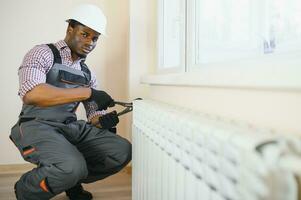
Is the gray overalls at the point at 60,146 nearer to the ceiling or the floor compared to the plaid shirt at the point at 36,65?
nearer to the floor

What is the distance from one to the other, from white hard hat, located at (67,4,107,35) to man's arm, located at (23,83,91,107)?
0.39 meters

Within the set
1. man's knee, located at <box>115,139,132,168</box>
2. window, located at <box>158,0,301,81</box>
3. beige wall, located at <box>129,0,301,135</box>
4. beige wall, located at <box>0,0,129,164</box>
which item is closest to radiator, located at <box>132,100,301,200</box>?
beige wall, located at <box>129,0,301,135</box>

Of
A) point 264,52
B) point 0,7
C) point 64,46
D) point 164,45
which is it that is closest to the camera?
point 264,52

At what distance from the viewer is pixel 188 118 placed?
30.7 inches

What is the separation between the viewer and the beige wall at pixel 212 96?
64cm

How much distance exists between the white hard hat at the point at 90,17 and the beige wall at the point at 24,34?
54 centimetres

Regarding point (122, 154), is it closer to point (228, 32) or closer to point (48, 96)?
point (48, 96)

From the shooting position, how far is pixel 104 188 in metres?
1.90

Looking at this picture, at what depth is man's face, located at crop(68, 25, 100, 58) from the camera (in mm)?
1569

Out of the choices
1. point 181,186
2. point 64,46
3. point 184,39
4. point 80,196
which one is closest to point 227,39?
point 184,39

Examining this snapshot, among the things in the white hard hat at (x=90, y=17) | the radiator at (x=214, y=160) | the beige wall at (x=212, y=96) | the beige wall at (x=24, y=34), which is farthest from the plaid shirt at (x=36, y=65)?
the beige wall at (x=24, y=34)

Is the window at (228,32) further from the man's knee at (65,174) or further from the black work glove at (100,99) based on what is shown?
the man's knee at (65,174)

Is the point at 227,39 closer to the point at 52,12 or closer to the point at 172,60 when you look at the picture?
the point at 172,60

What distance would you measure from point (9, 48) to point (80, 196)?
1241 millimetres
